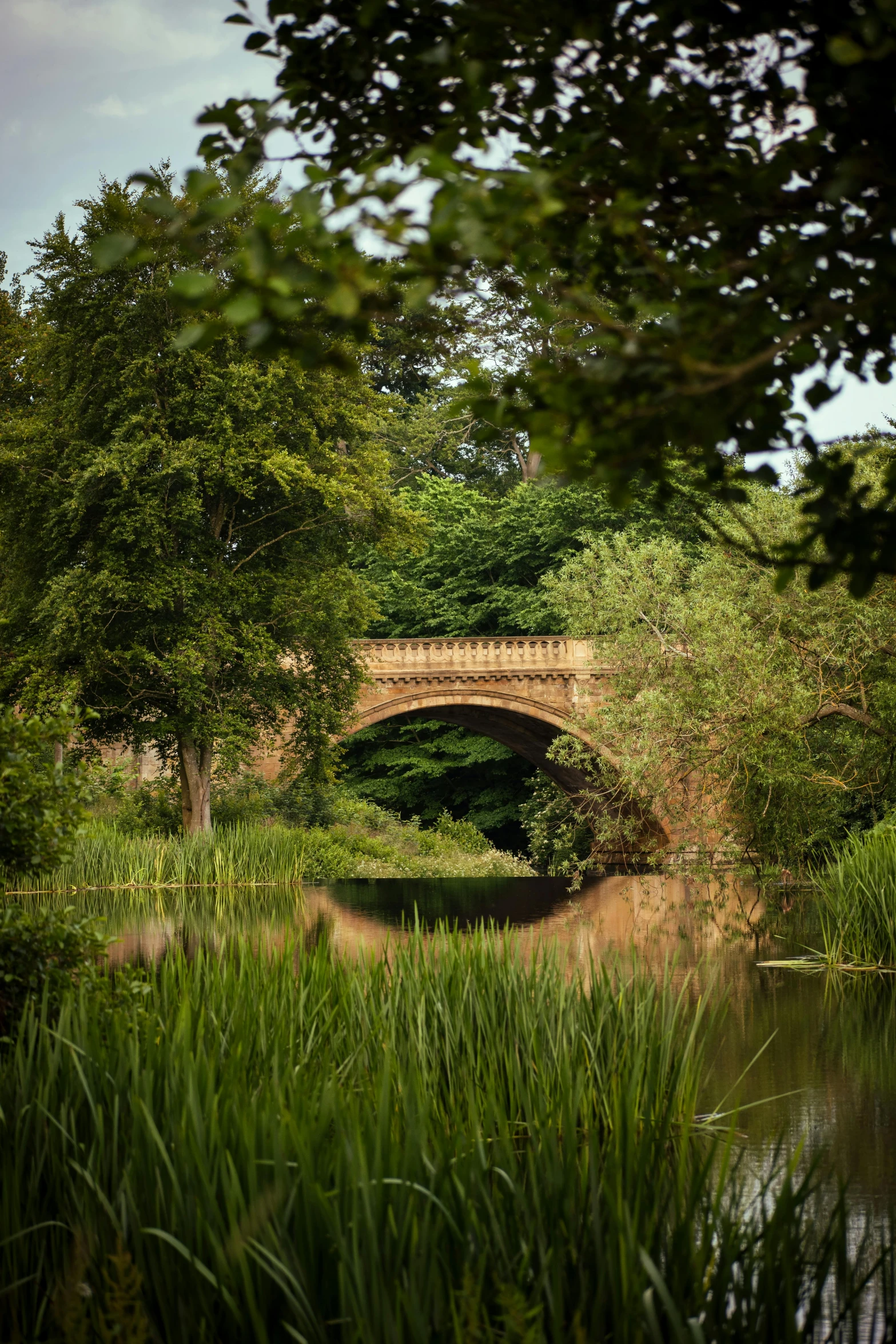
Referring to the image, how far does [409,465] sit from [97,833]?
62.5ft

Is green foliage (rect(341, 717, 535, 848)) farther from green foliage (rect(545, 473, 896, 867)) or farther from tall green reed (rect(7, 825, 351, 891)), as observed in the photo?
green foliage (rect(545, 473, 896, 867))

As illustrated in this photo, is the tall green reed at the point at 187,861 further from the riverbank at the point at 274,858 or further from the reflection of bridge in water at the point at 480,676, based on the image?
the reflection of bridge in water at the point at 480,676

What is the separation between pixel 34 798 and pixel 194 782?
1456cm

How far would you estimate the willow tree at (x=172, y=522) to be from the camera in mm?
16969

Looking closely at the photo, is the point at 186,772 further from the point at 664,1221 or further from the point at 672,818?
the point at 664,1221

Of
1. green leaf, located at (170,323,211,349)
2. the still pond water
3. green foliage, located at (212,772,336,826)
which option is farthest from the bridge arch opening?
green leaf, located at (170,323,211,349)

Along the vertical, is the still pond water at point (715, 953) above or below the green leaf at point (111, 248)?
below

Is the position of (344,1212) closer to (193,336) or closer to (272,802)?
(193,336)

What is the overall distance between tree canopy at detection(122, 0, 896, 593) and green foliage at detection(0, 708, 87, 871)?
7.49ft

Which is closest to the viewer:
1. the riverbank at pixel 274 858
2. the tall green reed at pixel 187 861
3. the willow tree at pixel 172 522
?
the tall green reed at pixel 187 861

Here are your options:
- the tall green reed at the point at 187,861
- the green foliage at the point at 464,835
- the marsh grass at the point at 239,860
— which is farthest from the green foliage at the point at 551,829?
the tall green reed at the point at 187,861

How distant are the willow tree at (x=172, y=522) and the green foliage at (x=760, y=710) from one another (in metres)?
6.18

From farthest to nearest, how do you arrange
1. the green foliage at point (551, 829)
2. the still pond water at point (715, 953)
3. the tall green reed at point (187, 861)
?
1. the green foliage at point (551, 829)
2. the tall green reed at point (187, 861)
3. the still pond water at point (715, 953)

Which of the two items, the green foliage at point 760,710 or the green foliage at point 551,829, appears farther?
the green foliage at point 551,829
